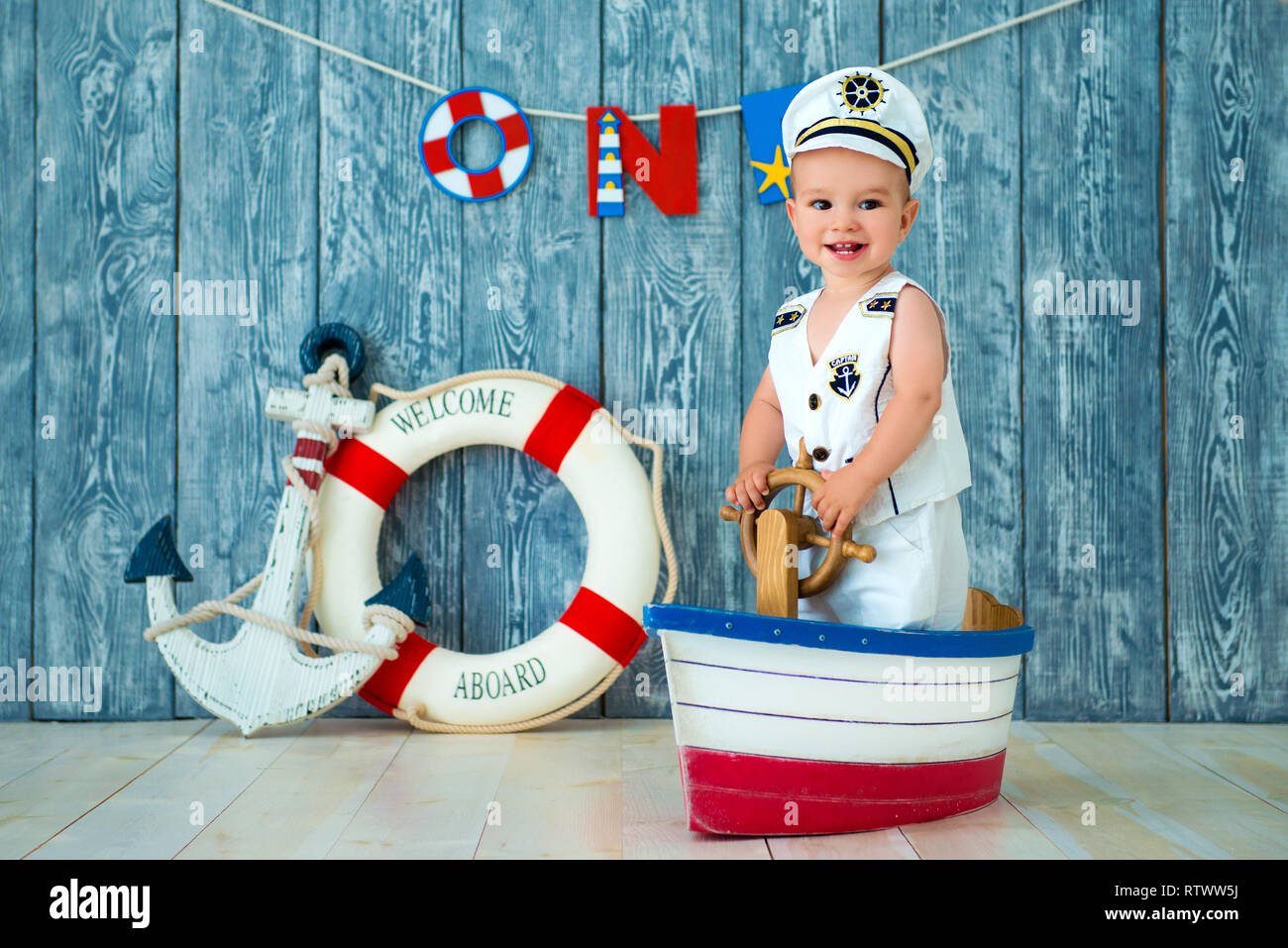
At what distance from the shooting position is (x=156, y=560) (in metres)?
1.80

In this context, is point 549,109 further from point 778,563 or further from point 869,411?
point 778,563

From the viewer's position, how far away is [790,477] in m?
1.36

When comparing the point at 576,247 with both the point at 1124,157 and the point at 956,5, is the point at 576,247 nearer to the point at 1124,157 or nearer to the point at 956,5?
the point at 956,5

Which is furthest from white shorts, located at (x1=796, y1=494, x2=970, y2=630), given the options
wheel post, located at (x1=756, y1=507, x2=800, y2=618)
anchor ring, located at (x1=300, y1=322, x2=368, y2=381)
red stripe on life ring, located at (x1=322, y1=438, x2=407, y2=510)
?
anchor ring, located at (x1=300, y1=322, x2=368, y2=381)

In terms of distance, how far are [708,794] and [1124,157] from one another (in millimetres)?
1457

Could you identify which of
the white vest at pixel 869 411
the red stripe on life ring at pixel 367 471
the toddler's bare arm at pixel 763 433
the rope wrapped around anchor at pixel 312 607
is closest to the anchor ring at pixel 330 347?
the rope wrapped around anchor at pixel 312 607

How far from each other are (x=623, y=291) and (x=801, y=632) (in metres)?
0.97

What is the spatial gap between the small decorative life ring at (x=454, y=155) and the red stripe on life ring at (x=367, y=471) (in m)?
0.51

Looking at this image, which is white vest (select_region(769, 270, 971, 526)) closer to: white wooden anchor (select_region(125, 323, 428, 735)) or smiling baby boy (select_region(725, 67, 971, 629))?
smiling baby boy (select_region(725, 67, 971, 629))

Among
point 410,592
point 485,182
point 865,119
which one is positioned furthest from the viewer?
point 485,182

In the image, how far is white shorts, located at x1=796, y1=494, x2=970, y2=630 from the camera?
1378 millimetres

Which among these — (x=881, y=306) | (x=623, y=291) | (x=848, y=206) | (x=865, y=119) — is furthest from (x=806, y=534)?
(x=623, y=291)

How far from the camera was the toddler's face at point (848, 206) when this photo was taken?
4.50 ft

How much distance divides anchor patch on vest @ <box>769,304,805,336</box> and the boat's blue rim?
43 centimetres
